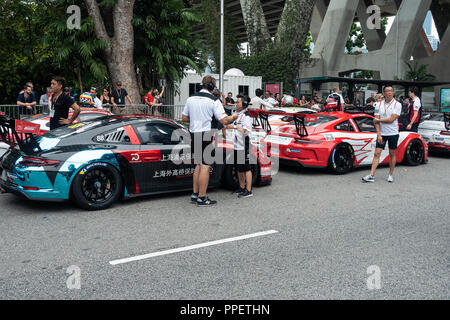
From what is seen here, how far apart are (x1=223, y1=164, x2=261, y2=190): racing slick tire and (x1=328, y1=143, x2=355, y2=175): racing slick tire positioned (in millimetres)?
2125

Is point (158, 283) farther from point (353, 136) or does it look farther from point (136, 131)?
point (353, 136)

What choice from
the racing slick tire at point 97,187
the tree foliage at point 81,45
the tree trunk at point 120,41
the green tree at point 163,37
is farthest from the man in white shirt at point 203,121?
the green tree at point 163,37

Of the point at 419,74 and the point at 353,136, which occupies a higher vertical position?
the point at 419,74

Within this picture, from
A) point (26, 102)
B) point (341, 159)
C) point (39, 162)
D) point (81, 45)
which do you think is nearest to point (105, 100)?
point (81, 45)

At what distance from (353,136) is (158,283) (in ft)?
23.6

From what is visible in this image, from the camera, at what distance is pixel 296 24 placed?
33438 millimetres

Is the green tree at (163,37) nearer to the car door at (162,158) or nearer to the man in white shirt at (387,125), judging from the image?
the man in white shirt at (387,125)

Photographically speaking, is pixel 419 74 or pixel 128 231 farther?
pixel 419 74

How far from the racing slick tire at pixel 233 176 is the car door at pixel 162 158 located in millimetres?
797

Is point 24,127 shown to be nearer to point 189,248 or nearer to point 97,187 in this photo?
point 97,187

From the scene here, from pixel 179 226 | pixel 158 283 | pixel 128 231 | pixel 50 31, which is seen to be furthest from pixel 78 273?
pixel 50 31

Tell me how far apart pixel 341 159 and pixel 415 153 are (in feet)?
8.42

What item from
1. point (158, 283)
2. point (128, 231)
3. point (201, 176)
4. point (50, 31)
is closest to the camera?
point (158, 283)
